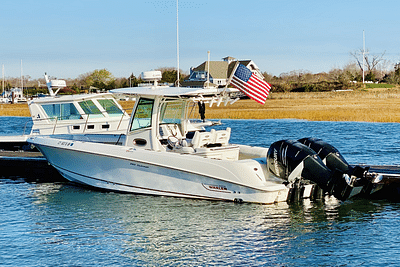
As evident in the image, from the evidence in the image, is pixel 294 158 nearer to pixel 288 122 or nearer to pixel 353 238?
pixel 353 238

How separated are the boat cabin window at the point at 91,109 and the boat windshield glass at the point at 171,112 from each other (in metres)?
5.42

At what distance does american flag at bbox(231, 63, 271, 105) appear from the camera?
1280cm

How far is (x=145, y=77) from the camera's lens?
1501 centimetres

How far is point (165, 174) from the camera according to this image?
1338 centimetres

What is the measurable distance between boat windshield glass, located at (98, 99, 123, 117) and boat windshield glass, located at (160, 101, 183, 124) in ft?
17.6

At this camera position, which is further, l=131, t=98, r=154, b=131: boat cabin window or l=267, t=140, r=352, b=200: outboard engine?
l=131, t=98, r=154, b=131: boat cabin window

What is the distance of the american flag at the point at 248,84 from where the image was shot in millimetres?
12805

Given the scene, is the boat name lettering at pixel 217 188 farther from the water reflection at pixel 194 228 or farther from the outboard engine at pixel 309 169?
the outboard engine at pixel 309 169

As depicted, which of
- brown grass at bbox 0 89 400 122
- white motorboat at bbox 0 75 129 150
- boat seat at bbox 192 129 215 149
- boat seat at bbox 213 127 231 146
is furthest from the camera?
brown grass at bbox 0 89 400 122

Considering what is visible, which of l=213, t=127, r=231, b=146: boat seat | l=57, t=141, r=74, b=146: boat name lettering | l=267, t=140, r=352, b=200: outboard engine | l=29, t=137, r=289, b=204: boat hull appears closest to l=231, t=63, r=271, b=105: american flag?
l=267, t=140, r=352, b=200: outboard engine

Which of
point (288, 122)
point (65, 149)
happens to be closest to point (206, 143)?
point (65, 149)

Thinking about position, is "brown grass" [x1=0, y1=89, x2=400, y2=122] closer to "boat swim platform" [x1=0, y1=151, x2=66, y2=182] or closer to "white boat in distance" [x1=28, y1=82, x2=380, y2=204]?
"boat swim platform" [x1=0, y1=151, x2=66, y2=182]

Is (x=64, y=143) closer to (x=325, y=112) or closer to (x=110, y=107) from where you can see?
(x=110, y=107)

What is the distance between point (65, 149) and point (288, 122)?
91.7 ft
